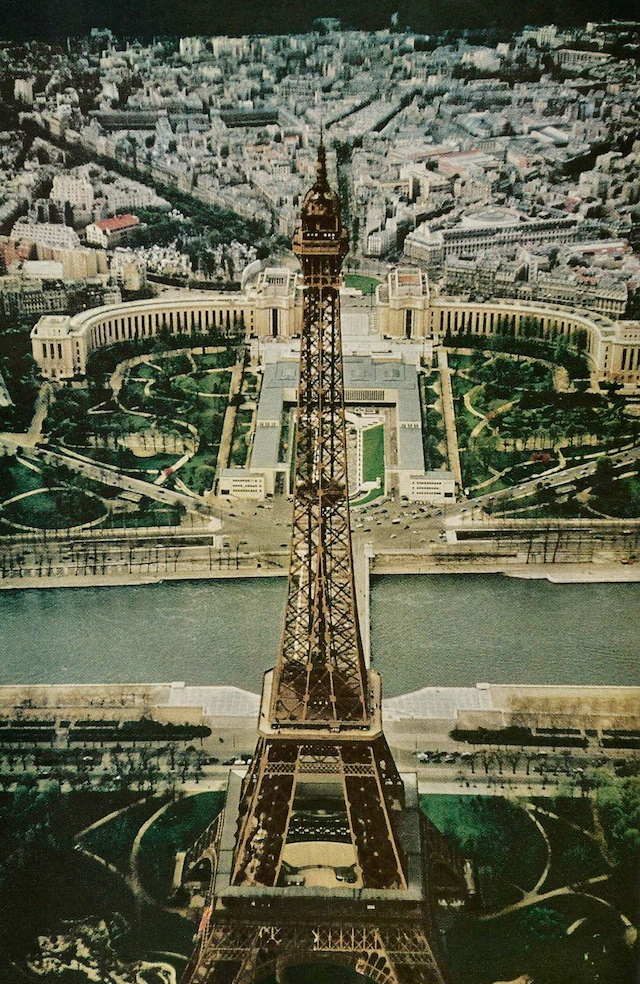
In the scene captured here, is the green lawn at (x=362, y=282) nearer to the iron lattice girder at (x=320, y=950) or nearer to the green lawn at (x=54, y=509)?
the green lawn at (x=54, y=509)

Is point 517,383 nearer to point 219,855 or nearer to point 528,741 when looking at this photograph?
point 528,741

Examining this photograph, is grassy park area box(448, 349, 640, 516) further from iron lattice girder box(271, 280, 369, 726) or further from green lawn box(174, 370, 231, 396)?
iron lattice girder box(271, 280, 369, 726)

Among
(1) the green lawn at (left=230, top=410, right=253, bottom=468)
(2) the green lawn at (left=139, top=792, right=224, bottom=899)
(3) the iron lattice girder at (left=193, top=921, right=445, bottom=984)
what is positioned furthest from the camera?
(1) the green lawn at (left=230, top=410, right=253, bottom=468)

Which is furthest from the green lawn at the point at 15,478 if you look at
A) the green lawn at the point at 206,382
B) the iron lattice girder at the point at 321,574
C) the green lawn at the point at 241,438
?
the iron lattice girder at the point at 321,574

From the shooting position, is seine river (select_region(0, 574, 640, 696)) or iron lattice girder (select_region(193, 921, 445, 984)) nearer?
iron lattice girder (select_region(193, 921, 445, 984))

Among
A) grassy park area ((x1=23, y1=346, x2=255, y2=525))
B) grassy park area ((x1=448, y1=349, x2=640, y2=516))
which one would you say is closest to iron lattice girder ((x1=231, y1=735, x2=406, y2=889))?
grassy park area ((x1=23, y1=346, x2=255, y2=525))

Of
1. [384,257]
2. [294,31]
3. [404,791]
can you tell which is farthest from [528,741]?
[294,31]

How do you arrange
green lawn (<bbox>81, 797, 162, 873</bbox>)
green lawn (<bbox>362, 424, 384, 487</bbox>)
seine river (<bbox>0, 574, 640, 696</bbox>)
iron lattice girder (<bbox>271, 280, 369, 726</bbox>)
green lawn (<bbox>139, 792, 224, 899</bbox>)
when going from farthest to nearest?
green lawn (<bbox>362, 424, 384, 487</bbox>)
seine river (<bbox>0, 574, 640, 696</bbox>)
green lawn (<bbox>81, 797, 162, 873</bbox>)
green lawn (<bbox>139, 792, 224, 899</bbox>)
iron lattice girder (<bbox>271, 280, 369, 726</bbox>)
